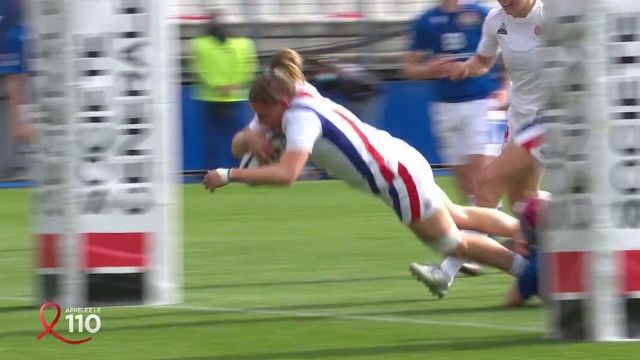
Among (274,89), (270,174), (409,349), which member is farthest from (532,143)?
(409,349)

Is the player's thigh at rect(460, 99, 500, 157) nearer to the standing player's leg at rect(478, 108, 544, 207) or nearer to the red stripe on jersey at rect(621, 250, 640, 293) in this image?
the standing player's leg at rect(478, 108, 544, 207)

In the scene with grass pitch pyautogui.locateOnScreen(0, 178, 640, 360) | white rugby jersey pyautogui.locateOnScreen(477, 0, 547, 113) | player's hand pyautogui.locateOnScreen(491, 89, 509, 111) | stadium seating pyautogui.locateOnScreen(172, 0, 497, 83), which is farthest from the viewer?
stadium seating pyautogui.locateOnScreen(172, 0, 497, 83)

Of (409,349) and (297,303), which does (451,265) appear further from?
(409,349)

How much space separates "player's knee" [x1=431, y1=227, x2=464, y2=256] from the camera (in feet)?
29.0

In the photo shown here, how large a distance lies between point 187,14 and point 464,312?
636 inches

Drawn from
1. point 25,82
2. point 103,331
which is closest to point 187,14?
point 25,82

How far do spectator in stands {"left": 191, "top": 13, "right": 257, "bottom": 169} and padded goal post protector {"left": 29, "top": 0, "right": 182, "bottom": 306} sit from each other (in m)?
11.0

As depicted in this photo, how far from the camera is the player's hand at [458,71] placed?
35.6 feet

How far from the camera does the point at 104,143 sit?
8.45 m

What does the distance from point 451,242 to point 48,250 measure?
2044 mm

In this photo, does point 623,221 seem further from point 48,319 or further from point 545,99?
point 48,319

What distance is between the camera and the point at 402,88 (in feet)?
69.0

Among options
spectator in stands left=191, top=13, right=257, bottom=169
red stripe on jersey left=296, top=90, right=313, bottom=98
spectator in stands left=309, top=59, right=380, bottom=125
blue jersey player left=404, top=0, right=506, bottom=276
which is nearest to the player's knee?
red stripe on jersey left=296, top=90, right=313, bottom=98

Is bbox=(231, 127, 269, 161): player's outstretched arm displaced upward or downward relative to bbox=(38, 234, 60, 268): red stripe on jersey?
upward
